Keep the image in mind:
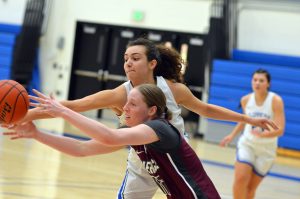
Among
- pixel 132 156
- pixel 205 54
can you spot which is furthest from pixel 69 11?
pixel 132 156

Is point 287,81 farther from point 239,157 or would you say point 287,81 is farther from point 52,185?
point 52,185

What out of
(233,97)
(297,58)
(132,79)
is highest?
(297,58)

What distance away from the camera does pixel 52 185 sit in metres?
5.95

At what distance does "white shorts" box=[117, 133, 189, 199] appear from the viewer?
4.00 meters

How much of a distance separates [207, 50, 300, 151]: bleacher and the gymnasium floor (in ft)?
7.12

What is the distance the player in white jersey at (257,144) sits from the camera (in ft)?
18.8

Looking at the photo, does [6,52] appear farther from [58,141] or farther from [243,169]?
[58,141]

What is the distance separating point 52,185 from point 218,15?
8.46 meters

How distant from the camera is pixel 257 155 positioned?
5.97 m

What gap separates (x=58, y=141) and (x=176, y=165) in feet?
2.26

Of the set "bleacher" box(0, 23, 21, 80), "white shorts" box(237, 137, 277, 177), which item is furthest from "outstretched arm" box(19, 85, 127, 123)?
"bleacher" box(0, 23, 21, 80)

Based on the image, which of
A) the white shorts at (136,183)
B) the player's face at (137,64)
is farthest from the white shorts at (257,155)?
the player's face at (137,64)

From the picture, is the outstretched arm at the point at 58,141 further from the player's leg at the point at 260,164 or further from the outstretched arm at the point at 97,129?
the player's leg at the point at 260,164

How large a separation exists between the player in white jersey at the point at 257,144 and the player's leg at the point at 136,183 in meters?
1.87
